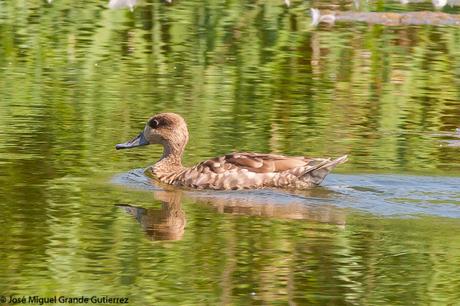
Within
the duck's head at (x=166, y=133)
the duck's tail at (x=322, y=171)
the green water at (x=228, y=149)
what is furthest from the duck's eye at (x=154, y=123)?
the duck's tail at (x=322, y=171)

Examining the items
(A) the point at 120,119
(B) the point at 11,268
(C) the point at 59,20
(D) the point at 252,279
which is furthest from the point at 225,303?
(C) the point at 59,20

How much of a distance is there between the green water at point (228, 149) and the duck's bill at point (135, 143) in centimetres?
14

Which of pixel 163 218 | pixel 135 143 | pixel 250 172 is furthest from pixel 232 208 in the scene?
pixel 135 143

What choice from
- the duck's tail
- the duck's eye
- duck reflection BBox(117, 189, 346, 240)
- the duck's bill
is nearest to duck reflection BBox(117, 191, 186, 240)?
duck reflection BBox(117, 189, 346, 240)

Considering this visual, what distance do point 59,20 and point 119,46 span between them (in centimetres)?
220

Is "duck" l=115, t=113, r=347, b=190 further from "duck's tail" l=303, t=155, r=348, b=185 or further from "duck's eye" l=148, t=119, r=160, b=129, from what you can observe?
"duck's eye" l=148, t=119, r=160, b=129

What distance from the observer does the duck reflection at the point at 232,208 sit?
964cm

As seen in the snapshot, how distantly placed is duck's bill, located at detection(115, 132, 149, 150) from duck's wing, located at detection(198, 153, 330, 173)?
94 cm

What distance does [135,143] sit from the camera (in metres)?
12.3

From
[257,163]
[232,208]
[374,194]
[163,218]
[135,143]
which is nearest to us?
[163,218]

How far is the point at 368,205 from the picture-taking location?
1051 cm

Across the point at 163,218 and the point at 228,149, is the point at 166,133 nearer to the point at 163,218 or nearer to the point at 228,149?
the point at 228,149

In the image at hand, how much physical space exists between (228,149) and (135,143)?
783 millimetres

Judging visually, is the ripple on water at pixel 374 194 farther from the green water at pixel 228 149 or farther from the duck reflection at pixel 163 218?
the duck reflection at pixel 163 218
